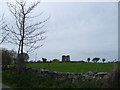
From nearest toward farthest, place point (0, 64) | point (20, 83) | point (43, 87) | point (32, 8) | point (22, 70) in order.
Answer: point (43, 87) < point (20, 83) < point (22, 70) < point (32, 8) < point (0, 64)

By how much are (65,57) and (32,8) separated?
2481 centimetres

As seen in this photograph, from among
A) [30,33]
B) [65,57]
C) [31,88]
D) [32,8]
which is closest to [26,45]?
[30,33]

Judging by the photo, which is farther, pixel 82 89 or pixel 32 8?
pixel 32 8

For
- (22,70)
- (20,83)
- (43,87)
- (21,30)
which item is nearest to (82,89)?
(43,87)

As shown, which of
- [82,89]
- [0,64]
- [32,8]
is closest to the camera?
[82,89]

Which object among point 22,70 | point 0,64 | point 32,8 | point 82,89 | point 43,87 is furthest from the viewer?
point 0,64

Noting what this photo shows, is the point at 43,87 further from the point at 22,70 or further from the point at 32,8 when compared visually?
the point at 32,8

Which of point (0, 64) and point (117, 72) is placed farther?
point (0, 64)

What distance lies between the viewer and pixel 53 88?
10.7 m

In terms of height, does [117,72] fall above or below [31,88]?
above

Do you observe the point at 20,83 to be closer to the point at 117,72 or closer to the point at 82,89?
the point at 82,89

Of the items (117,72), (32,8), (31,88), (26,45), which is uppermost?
(32,8)

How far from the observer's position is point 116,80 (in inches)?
404

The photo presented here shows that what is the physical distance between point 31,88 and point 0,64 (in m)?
15.5
